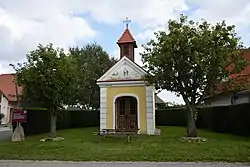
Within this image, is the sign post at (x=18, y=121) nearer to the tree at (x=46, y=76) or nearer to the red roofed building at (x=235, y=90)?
the tree at (x=46, y=76)

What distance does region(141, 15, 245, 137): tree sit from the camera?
1708 cm

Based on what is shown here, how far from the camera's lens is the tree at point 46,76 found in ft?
61.5

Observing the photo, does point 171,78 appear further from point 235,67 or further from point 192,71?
point 235,67

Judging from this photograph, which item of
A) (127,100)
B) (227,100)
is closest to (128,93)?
(127,100)

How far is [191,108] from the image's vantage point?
18438 mm

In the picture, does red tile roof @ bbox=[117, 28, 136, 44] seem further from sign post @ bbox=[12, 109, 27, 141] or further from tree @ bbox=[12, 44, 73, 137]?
sign post @ bbox=[12, 109, 27, 141]

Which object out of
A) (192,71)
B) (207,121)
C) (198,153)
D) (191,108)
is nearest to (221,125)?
(207,121)

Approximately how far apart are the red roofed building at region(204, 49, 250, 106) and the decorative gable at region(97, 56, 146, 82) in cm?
551

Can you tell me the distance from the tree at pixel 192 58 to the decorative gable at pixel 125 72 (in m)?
4.55

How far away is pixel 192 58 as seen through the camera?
17.1m

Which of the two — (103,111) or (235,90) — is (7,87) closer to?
(103,111)

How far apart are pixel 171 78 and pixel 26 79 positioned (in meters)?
8.33

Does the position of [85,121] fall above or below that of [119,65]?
below

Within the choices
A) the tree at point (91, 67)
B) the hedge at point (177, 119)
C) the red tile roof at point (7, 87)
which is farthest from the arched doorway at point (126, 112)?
the red tile roof at point (7, 87)
